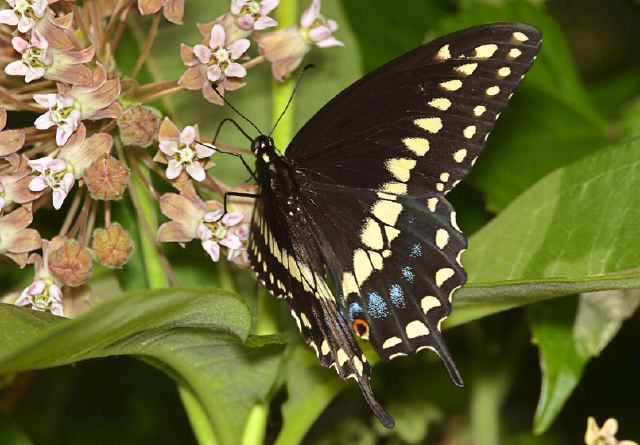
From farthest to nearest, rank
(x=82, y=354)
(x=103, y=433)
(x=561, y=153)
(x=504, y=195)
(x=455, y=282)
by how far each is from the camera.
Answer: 1. (x=103, y=433)
2. (x=561, y=153)
3. (x=504, y=195)
4. (x=455, y=282)
5. (x=82, y=354)

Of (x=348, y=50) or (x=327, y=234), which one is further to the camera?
(x=348, y=50)

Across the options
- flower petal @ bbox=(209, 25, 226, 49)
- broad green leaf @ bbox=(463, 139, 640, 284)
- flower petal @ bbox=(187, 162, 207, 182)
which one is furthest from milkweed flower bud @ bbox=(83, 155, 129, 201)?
broad green leaf @ bbox=(463, 139, 640, 284)

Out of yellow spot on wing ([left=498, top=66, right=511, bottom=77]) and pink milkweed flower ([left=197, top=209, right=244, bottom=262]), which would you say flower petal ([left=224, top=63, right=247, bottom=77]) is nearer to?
pink milkweed flower ([left=197, top=209, right=244, bottom=262])

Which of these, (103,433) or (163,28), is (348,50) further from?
(103,433)

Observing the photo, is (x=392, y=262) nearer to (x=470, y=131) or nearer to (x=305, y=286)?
(x=305, y=286)

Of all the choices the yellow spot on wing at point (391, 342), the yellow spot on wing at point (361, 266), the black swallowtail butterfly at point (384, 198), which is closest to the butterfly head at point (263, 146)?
the black swallowtail butterfly at point (384, 198)

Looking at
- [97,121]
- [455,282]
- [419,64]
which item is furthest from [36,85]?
[455,282]
